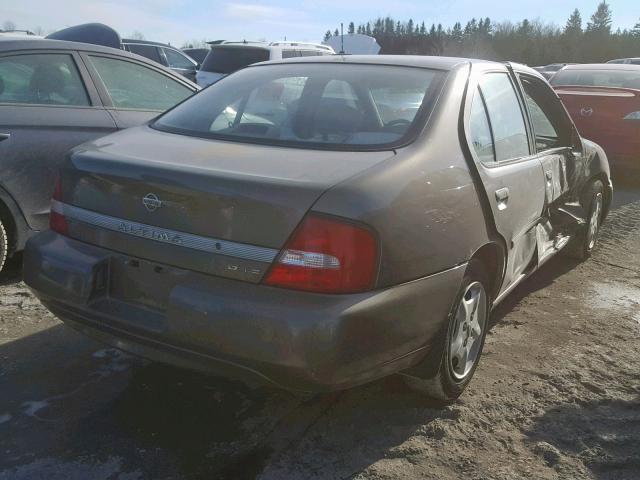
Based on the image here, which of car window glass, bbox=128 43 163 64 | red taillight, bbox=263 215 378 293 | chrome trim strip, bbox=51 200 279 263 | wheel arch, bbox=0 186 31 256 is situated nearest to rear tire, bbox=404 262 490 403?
red taillight, bbox=263 215 378 293

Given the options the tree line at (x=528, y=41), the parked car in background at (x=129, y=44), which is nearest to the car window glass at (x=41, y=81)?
the parked car in background at (x=129, y=44)

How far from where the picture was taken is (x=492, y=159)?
3170 mm

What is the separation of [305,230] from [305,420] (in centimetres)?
100

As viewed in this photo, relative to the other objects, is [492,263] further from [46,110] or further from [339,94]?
[46,110]

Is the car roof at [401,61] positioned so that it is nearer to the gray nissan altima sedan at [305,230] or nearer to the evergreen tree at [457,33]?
the gray nissan altima sedan at [305,230]

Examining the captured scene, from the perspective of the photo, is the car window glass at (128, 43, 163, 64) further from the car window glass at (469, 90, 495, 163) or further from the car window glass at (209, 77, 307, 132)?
the car window glass at (469, 90, 495, 163)

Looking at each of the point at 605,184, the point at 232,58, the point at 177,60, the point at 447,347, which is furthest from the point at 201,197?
the point at 177,60

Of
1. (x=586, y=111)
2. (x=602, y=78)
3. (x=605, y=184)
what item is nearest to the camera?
(x=605, y=184)

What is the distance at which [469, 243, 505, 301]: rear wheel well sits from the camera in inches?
119

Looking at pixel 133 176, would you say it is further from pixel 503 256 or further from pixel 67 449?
pixel 503 256

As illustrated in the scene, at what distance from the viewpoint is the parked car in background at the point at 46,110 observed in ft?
13.5

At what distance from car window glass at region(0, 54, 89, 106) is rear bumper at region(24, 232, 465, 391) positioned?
2.00 meters

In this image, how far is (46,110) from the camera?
433cm

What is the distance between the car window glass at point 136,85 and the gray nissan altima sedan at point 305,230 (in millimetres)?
1645
